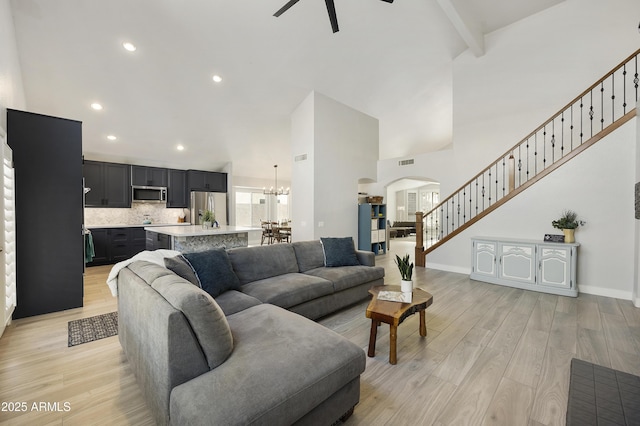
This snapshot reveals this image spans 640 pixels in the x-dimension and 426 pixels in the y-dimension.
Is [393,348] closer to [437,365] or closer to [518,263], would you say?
[437,365]

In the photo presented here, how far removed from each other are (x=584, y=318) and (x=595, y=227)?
69.3 inches

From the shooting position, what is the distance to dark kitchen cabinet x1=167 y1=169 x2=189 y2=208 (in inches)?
302

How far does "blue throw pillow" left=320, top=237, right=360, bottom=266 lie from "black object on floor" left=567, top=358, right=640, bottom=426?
2462 millimetres

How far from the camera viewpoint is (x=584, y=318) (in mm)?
3168

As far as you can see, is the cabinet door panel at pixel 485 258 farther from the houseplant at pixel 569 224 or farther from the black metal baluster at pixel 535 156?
the black metal baluster at pixel 535 156

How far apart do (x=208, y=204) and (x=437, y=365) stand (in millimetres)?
7392

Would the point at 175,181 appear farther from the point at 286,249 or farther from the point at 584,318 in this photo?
the point at 584,318

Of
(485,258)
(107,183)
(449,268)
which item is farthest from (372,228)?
(107,183)

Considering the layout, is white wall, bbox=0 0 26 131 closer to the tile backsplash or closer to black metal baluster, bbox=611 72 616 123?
the tile backsplash

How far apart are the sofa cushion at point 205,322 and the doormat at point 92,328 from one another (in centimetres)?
205

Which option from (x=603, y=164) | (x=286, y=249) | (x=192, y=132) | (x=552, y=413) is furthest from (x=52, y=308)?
(x=603, y=164)

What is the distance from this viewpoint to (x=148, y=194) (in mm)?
7250

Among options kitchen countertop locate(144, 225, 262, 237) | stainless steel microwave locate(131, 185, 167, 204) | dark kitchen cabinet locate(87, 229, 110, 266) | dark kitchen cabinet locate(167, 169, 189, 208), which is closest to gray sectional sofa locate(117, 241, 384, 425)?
kitchen countertop locate(144, 225, 262, 237)

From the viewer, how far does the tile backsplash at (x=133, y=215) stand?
6.70 metres
